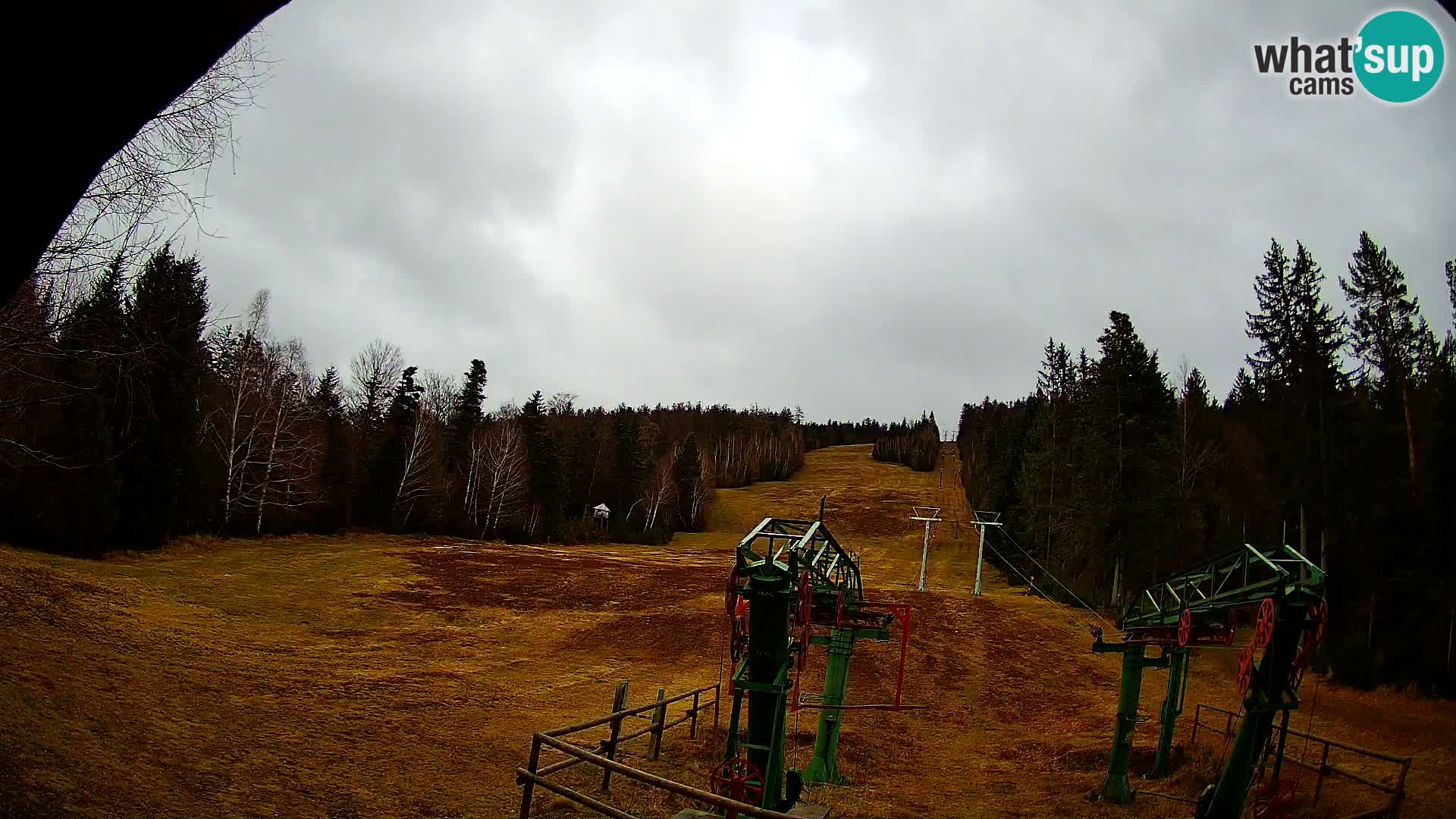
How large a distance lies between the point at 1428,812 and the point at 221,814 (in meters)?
20.7

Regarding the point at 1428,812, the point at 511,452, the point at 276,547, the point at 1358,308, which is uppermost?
the point at 1358,308

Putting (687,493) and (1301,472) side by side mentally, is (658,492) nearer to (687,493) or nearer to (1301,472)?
(687,493)

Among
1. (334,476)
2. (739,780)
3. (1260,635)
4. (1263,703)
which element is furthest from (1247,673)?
(334,476)

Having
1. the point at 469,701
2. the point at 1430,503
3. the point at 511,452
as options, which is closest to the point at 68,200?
the point at 469,701

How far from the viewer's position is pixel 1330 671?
24.7 m

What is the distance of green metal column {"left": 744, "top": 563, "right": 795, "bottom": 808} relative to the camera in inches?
A: 463

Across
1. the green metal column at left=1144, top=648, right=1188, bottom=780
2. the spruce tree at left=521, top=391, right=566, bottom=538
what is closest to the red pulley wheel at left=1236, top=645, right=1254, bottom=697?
the green metal column at left=1144, top=648, right=1188, bottom=780

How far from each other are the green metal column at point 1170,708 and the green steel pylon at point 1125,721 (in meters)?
0.76

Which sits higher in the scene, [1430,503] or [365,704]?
[1430,503]

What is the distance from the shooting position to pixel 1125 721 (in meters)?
16.2

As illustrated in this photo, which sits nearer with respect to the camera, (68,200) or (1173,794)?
(68,200)

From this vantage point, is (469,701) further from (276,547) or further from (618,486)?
(618,486)

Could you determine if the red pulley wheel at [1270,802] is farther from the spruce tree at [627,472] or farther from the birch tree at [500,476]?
the spruce tree at [627,472]

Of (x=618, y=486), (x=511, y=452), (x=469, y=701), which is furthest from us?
(x=618, y=486)
